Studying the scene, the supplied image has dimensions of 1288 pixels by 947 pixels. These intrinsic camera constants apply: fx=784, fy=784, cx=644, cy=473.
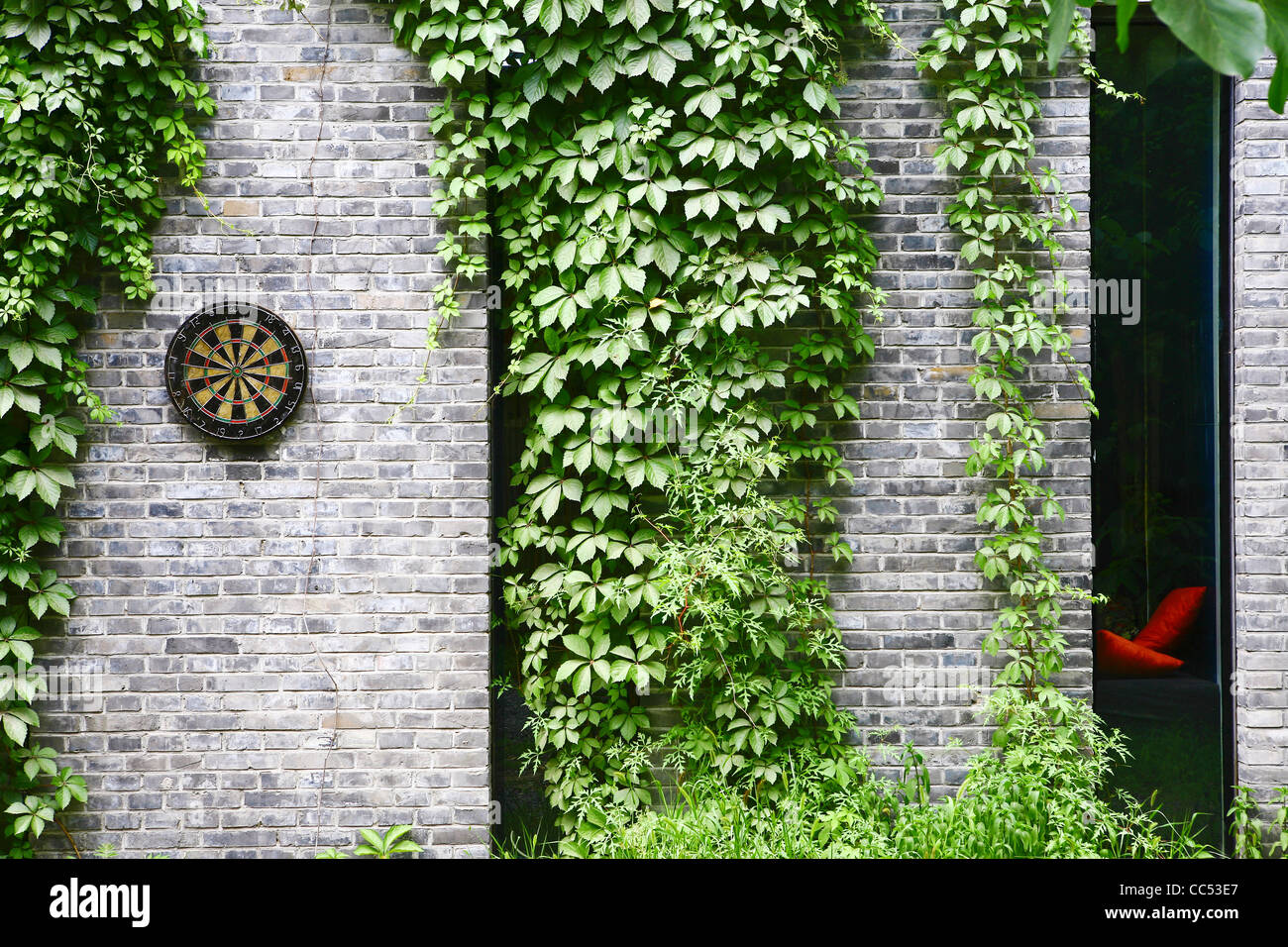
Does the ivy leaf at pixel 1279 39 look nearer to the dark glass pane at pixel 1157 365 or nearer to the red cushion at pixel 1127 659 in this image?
the dark glass pane at pixel 1157 365

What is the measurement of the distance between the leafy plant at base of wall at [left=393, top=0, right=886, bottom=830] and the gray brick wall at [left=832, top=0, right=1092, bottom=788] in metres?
0.14

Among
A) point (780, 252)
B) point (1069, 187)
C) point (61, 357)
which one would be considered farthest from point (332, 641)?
point (1069, 187)

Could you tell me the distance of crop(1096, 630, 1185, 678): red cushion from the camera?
315cm

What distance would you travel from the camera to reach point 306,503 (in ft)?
9.78

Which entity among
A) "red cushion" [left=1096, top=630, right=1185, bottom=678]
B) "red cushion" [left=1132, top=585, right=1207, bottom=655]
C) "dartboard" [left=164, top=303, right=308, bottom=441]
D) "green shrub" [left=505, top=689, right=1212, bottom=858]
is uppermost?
"dartboard" [left=164, top=303, right=308, bottom=441]

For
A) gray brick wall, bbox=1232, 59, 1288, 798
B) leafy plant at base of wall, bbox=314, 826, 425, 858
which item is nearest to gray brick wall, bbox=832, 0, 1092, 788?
gray brick wall, bbox=1232, 59, 1288, 798

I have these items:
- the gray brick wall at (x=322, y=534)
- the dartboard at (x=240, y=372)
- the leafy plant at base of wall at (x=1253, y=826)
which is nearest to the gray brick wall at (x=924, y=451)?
the gray brick wall at (x=322, y=534)

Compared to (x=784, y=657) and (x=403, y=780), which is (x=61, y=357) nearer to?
(x=403, y=780)

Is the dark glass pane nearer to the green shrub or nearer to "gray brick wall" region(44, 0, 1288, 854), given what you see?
"gray brick wall" region(44, 0, 1288, 854)

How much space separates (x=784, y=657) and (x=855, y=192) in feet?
5.89

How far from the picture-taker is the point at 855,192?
2980mm

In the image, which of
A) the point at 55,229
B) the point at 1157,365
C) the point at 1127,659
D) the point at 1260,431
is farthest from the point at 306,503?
the point at 1260,431

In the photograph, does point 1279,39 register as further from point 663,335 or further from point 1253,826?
point 1253,826

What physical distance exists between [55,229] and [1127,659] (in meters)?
4.38
